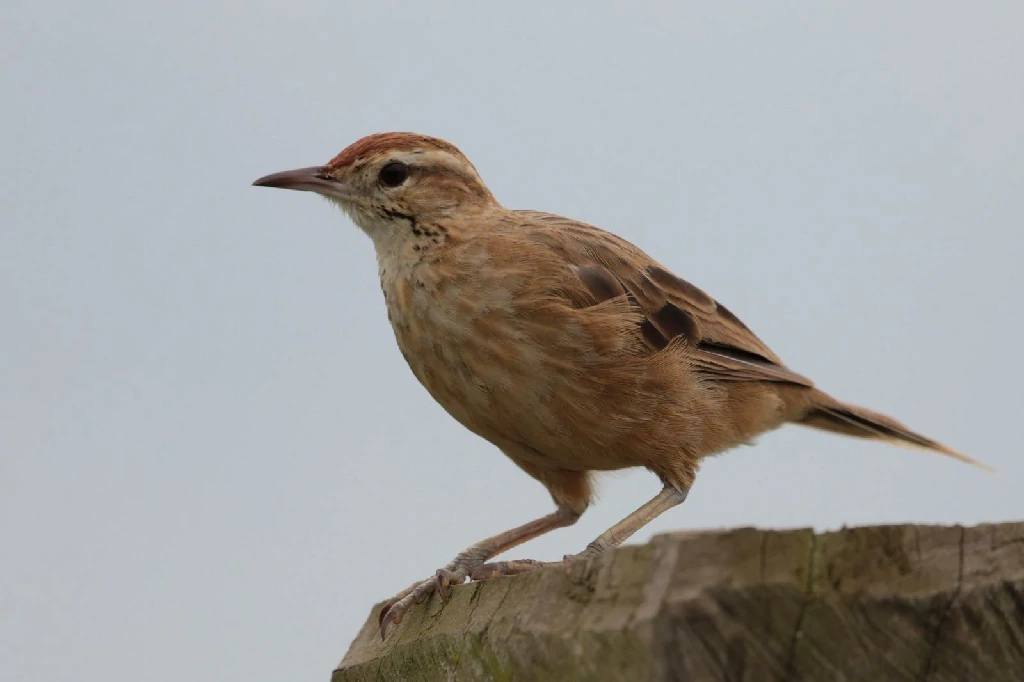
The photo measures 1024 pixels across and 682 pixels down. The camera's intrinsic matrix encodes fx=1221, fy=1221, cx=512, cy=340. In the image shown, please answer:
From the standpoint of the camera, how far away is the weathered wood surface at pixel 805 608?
2.56 m

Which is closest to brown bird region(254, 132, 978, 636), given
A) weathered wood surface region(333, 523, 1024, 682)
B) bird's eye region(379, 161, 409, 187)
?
bird's eye region(379, 161, 409, 187)

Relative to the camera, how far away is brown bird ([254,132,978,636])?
17.6 ft

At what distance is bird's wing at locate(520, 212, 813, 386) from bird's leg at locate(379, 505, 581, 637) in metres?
1.05

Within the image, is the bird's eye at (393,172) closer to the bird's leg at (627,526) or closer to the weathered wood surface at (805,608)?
the bird's leg at (627,526)

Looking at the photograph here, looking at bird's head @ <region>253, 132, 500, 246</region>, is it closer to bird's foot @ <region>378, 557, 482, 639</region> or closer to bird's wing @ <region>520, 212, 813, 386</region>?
bird's wing @ <region>520, 212, 813, 386</region>

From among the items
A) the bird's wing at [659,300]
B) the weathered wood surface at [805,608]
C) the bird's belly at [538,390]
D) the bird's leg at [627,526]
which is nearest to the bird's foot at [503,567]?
the bird's leg at [627,526]

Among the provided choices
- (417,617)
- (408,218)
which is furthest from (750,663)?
(408,218)

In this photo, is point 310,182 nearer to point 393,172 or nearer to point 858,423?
point 393,172

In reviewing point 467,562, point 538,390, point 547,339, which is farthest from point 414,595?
point 547,339

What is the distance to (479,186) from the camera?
6492mm

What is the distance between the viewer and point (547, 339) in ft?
17.7

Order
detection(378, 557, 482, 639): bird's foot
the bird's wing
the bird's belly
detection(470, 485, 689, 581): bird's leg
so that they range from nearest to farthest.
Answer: detection(378, 557, 482, 639): bird's foot → detection(470, 485, 689, 581): bird's leg → the bird's belly → the bird's wing

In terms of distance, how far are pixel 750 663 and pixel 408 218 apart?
13.0 feet

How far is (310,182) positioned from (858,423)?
340 centimetres
